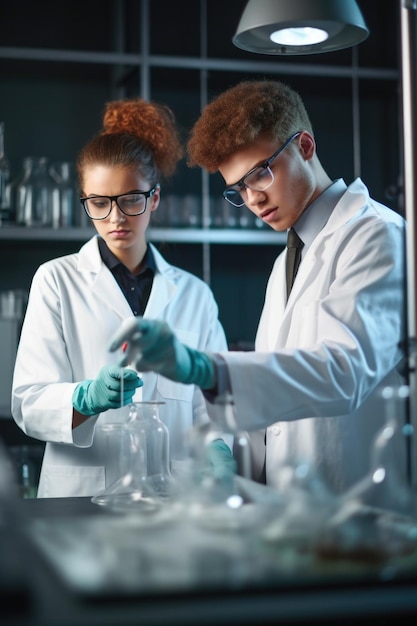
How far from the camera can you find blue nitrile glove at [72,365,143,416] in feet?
5.74

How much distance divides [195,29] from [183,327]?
5.84ft

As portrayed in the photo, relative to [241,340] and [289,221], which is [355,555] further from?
[241,340]

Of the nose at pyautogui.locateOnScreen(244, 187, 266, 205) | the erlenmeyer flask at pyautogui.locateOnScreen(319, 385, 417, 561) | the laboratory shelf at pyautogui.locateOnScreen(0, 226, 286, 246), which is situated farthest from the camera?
the laboratory shelf at pyautogui.locateOnScreen(0, 226, 286, 246)

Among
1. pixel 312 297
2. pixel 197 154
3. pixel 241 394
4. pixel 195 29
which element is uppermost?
pixel 195 29

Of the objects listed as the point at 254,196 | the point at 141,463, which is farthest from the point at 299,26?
the point at 141,463

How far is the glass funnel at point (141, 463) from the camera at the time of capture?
1.44 m

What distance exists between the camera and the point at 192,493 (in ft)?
3.44

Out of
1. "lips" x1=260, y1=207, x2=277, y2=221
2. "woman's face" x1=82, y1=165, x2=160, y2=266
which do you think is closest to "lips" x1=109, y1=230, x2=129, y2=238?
"woman's face" x1=82, y1=165, x2=160, y2=266

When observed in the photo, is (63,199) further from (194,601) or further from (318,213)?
(194,601)

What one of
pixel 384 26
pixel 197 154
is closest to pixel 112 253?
pixel 197 154

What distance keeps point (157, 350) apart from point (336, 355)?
0.32 meters

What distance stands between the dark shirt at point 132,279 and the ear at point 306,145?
2.22 feet

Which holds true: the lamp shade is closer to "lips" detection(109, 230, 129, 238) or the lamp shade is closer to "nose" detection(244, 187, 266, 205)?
"nose" detection(244, 187, 266, 205)

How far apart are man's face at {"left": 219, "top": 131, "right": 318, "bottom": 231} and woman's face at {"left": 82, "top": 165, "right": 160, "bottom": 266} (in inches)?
14.0
